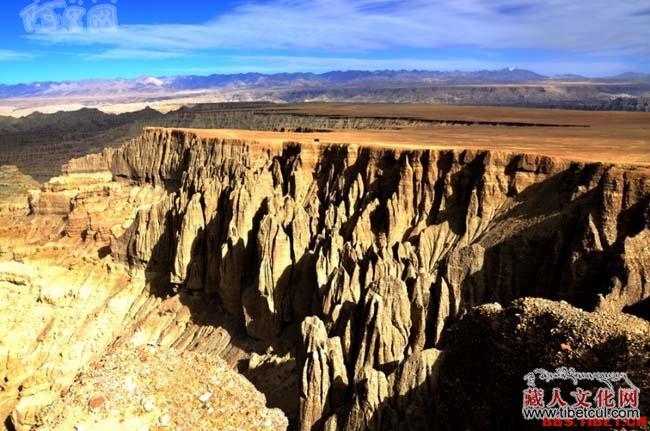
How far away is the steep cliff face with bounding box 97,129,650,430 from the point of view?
1563 cm

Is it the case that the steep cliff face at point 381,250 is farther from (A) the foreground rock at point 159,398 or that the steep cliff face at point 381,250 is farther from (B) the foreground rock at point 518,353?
(A) the foreground rock at point 159,398

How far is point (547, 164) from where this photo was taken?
77.6ft

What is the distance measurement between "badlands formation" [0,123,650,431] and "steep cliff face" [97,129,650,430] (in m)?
0.07

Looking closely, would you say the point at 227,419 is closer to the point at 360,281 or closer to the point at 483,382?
the point at 483,382

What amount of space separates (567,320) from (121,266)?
28.5m

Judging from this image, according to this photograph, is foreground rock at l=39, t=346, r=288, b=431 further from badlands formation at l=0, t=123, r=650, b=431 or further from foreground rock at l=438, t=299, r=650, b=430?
foreground rock at l=438, t=299, r=650, b=430

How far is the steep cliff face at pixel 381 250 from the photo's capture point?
15.6 metres

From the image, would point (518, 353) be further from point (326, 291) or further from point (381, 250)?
point (381, 250)

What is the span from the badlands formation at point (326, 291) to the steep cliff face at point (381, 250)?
0.24 feet

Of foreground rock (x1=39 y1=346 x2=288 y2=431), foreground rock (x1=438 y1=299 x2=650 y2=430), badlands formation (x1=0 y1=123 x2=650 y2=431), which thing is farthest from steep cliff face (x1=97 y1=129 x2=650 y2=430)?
foreground rock (x1=39 y1=346 x2=288 y2=431)

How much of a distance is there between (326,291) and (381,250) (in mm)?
3061

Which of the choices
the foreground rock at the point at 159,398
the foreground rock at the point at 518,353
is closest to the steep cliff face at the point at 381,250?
the foreground rock at the point at 518,353

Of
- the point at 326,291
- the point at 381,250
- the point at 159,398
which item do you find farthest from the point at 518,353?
the point at 381,250

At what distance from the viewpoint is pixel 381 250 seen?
21062 mm
